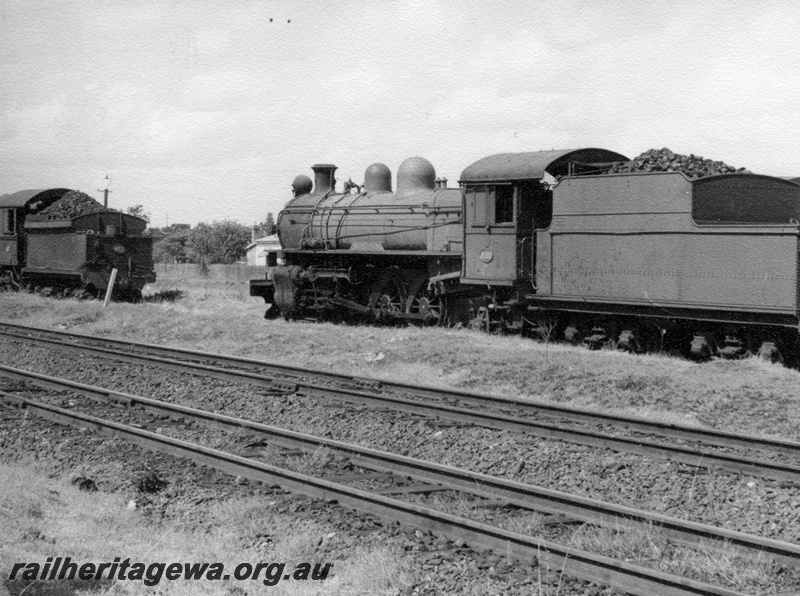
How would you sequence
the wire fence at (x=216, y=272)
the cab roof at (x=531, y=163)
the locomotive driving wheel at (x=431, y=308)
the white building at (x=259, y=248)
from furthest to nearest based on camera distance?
the white building at (x=259, y=248), the wire fence at (x=216, y=272), the locomotive driving wheel at (x=431, y=308), the cab roof at (x=531, y=163)

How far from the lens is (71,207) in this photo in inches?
1105

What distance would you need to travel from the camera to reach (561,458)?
7656 millimetres

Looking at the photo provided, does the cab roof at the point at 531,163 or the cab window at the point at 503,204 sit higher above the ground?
the cab roof at the point at 531,163

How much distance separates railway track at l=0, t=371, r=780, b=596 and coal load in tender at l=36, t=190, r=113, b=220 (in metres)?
19.5

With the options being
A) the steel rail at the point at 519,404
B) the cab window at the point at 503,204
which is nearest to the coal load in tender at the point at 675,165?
the cab window at the point at 503,204

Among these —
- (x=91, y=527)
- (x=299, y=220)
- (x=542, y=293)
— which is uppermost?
(x=299, y=220)

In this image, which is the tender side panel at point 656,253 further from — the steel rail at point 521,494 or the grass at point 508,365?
the steel rail at point 521,494

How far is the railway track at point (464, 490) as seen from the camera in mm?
4730

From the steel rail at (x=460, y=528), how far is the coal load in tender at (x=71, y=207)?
21.1 meters

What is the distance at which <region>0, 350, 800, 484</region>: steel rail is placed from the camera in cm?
710

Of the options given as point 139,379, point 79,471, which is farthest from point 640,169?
point 79,471

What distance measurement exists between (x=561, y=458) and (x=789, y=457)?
6.74ft

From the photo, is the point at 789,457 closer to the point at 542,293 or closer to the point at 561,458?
Result: the point at 561,458

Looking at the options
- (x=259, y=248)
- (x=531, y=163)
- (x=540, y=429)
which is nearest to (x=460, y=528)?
(x=540, y=429)
